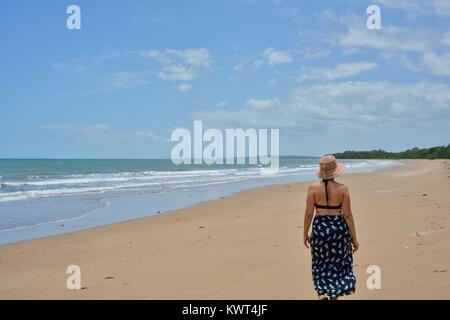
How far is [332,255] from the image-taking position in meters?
5.05

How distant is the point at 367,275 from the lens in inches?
252

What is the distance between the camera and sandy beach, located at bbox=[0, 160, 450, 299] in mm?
6141

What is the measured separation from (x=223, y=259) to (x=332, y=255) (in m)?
3.06

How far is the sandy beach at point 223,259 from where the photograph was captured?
6.14 m

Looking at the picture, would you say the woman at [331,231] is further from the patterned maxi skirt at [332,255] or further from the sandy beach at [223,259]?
the sandy beach at [223,259]

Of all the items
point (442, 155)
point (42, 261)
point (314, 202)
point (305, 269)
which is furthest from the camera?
point (442, 155)

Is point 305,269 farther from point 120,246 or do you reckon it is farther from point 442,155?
point 442,155

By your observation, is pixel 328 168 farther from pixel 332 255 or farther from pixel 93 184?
pixel 93 184

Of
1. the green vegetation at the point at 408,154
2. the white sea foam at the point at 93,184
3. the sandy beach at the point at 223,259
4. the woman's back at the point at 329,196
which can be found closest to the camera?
the woman's back at the point at 329,196

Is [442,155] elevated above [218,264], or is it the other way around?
[442,155]

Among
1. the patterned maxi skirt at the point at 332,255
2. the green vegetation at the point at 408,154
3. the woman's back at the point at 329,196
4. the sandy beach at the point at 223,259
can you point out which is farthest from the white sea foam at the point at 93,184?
the green vegetation at the point at 408,154
